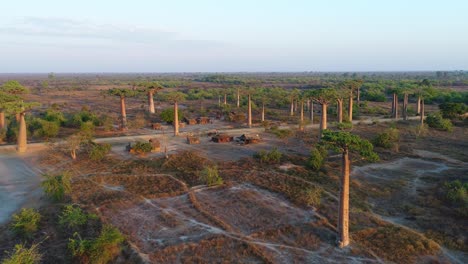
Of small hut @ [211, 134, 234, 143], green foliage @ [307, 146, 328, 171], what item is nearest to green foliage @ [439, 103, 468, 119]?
small hut @ [211, 134, 234, 143]

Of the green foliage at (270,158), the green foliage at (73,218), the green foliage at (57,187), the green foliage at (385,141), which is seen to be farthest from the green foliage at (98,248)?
the green foliage at (385,141)

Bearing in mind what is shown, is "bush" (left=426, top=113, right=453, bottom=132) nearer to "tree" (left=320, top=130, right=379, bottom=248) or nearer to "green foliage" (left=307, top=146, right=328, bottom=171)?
"green foliage" (left=307, top=146, right=328, bottom=171)

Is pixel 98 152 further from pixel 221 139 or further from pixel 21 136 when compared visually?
pixel 221 139

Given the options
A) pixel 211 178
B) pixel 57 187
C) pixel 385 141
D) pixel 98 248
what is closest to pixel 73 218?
pixel 98 248

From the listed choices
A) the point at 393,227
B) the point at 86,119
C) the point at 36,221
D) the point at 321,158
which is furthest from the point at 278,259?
the point at 86,119

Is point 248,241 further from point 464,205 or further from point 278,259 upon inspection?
point 464,205

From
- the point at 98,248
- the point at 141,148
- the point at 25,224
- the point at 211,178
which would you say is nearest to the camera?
the point at 98,248

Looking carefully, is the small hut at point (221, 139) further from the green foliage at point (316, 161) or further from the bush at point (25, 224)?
the bush at point (25, 224)
